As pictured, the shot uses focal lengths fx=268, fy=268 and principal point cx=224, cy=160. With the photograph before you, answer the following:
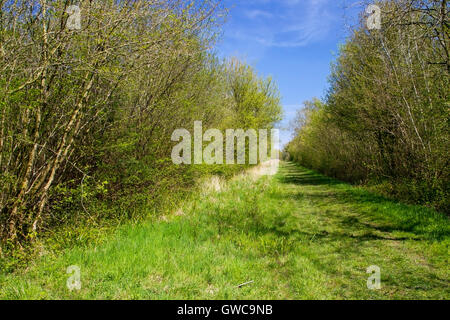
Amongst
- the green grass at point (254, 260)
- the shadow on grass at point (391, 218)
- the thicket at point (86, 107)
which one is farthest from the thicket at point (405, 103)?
the thicket at point (86, 107)

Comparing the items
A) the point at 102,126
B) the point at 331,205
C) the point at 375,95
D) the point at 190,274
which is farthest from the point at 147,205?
the point at 375,95

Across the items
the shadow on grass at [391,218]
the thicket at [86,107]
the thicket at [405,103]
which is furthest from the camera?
the thicket at [405,103]

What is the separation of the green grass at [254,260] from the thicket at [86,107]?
844mm

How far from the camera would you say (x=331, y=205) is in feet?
29.2

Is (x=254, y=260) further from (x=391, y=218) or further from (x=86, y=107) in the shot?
(x=391, y=218)

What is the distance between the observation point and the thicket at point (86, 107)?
→ 154 inches

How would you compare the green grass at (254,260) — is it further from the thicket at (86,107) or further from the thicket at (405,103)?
the thicket at (405,103)

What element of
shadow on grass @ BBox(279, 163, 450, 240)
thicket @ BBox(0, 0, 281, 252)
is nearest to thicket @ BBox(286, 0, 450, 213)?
shadow on grass @ BBox(279, 163, 450, 240)

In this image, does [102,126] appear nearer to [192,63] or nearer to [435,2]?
[192,63]

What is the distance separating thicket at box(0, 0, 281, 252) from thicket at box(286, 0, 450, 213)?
179 inches

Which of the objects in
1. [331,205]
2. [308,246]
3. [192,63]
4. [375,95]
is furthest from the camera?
[375,95]

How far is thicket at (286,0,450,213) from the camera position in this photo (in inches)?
236

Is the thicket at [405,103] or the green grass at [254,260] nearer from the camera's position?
the green grass at [254,260]
